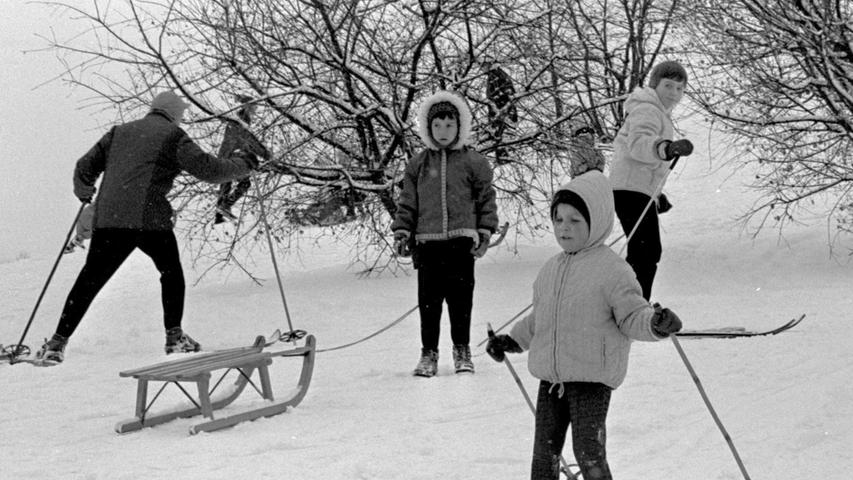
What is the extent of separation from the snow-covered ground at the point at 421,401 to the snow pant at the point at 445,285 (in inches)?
12.4

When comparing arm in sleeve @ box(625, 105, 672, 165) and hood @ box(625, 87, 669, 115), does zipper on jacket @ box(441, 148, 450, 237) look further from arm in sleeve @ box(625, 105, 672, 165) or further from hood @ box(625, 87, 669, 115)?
hood @ box(625, 87, 669, 115)

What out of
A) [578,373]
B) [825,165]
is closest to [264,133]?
[825,165]

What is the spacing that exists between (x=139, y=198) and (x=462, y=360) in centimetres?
234

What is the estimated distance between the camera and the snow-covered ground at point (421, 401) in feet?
11.9

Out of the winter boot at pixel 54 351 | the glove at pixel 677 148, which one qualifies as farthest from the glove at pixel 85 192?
the glove at pixel 677 148

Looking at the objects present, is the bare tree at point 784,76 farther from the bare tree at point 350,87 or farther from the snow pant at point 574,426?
the snow pant at point 574,426

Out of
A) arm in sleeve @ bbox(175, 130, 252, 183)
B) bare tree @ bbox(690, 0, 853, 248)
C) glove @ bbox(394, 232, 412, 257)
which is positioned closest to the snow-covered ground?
glove @ bbox(394, 232, 412, 257)

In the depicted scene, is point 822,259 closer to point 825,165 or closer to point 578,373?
point 825,165

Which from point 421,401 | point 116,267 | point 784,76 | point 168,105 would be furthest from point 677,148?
point 784,76

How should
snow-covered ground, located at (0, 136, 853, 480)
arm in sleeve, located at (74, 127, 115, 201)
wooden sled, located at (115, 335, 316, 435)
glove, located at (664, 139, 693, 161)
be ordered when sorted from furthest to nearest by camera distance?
arm in sleeve, located at (74, 127, 115, 201)
glove, located at (664, 139, 693, 161)
wooden sled, located at (115, 335, 316, 435)
snow-covered ground, located at (0, 136, 853, 480)

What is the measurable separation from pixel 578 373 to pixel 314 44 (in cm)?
663

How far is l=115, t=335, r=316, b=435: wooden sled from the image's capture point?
13.4ft

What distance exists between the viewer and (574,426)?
3021 mm

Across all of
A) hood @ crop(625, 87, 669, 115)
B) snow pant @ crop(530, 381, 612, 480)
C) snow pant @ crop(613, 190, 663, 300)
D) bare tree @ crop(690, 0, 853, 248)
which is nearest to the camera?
snow pant @ crop(530, 381, 612, 480)
